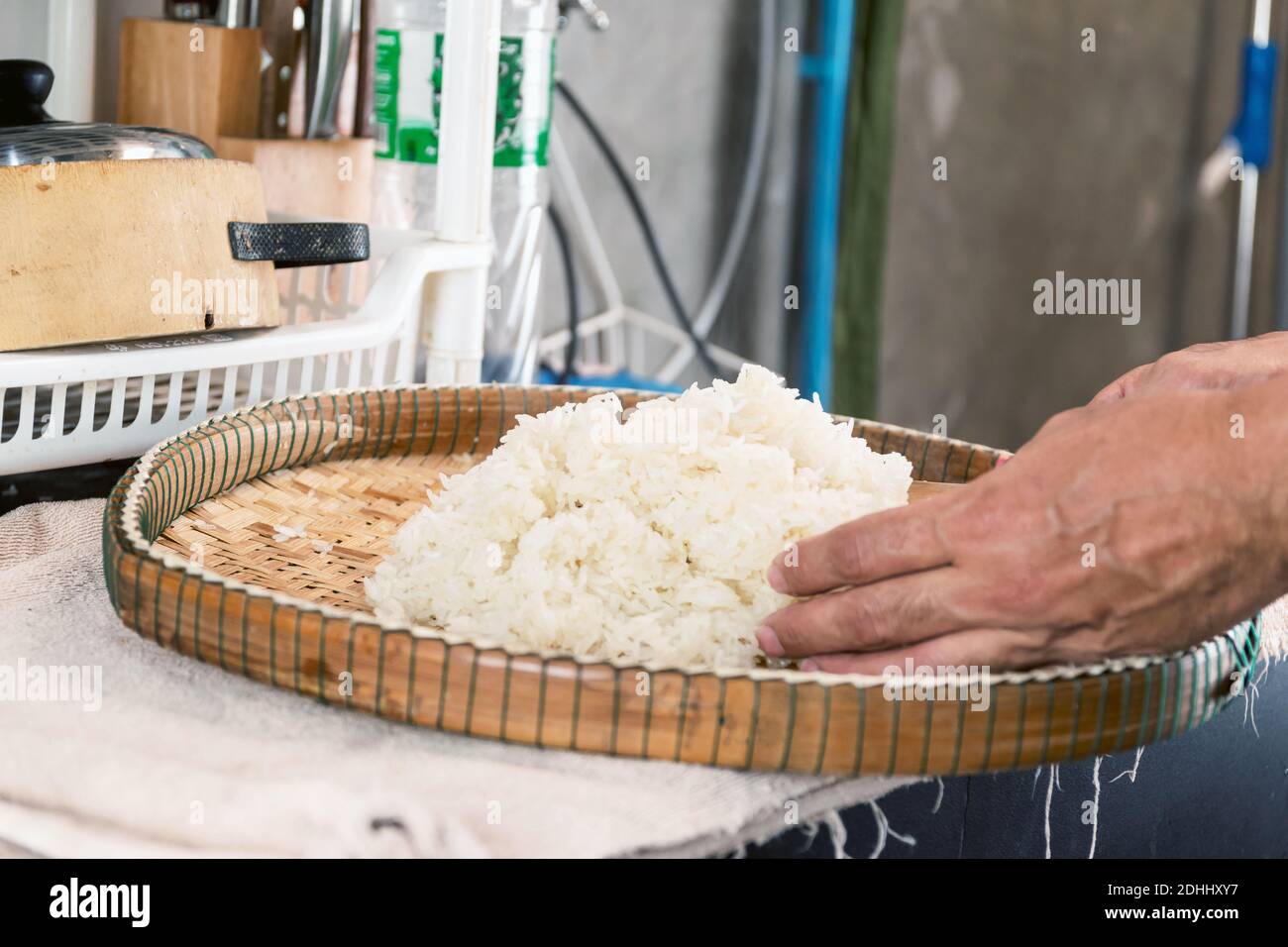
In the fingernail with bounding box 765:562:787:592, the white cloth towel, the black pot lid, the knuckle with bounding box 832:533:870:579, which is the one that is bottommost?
the white cloth towel

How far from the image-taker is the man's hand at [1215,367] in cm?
66

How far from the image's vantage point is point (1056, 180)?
2.50 meters

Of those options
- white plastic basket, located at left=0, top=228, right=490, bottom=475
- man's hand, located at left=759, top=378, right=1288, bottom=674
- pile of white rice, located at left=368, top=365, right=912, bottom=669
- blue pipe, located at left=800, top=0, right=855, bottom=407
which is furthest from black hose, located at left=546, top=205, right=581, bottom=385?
man's hand, located at left=759, top=378, right=1288, bottom=674

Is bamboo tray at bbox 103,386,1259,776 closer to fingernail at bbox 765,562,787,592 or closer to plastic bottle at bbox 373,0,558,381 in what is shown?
→ fingernail at bbox 765,562,787,592

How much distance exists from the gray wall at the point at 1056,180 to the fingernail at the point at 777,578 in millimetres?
2019

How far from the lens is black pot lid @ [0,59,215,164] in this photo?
2.05 feet

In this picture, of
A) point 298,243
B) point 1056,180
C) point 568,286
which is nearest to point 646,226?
point 568,286

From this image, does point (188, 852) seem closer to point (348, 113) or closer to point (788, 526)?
point (788, 526)

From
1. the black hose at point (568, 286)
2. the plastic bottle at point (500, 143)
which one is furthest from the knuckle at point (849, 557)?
the black hose at point (568, 286)

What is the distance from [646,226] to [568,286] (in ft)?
0.59

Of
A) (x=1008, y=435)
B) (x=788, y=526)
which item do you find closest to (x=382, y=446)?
(x=788, y=526)

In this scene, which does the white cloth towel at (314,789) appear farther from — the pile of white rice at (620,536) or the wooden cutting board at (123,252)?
the wooden cutting board at (123,252)

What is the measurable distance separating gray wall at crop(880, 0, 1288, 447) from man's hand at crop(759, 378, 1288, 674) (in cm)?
201
